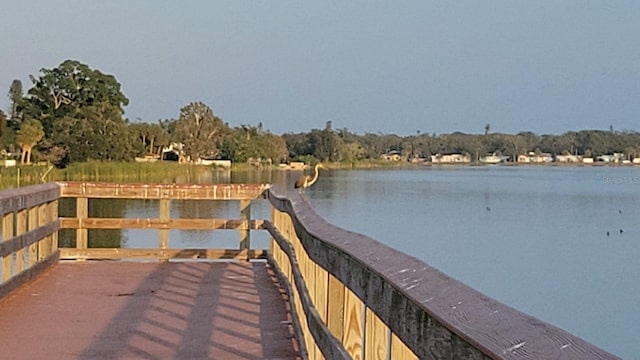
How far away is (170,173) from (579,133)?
102m

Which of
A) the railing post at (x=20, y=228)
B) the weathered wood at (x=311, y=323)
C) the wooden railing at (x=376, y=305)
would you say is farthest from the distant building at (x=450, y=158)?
the weathered wood at (x=311, y=323)

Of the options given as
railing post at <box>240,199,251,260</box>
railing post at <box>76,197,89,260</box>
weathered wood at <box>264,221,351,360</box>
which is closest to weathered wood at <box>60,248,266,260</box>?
railing post at <box>76,197,89,260</box>

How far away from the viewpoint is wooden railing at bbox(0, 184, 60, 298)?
6.86 meters

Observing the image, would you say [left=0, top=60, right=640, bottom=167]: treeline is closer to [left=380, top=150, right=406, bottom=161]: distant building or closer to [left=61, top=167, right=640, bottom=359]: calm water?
[left=380, top=150, right=406, bottom=161]: distant building

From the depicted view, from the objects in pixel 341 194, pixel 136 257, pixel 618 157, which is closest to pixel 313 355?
pixel 136 257

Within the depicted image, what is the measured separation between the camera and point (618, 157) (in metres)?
163

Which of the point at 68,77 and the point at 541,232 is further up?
the point at 68,77

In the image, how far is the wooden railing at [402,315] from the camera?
1.43 meters

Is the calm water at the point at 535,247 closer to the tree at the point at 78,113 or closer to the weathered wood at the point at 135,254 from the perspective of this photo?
the weathered wood at the point at 135,254

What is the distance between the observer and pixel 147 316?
20.7 ft

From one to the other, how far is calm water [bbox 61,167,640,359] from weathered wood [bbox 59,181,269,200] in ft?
25.5

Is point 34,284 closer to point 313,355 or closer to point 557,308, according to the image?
point 313,355

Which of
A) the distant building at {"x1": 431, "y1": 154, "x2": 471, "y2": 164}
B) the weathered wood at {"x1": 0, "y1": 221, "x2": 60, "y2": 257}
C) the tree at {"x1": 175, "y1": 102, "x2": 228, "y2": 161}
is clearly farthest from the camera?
the distant building at {"x1": 431, "y1": 154, "x2": 471, "y2": 164}

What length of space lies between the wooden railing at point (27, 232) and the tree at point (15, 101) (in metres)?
72.4
